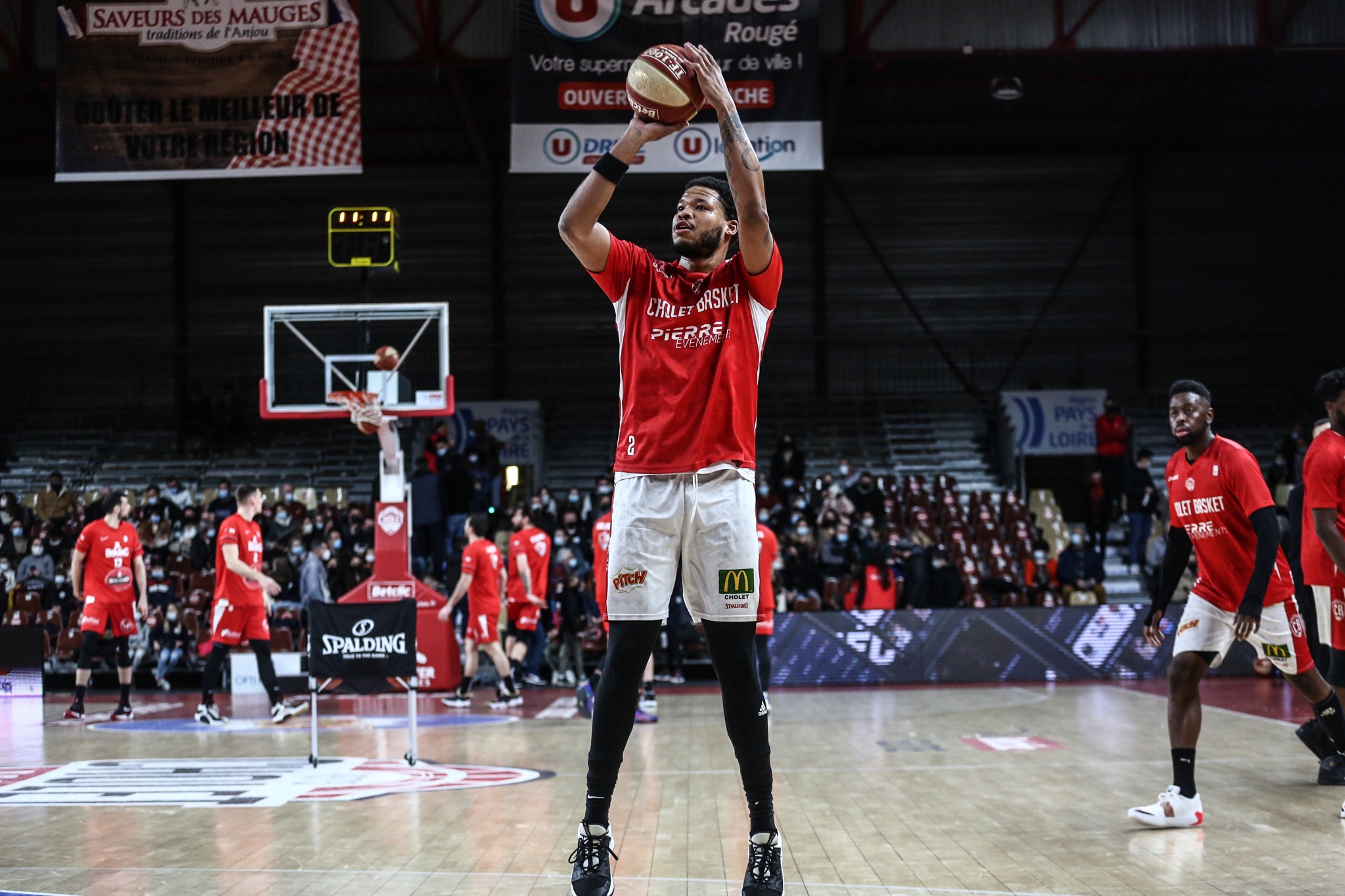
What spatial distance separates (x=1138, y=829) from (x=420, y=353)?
72.4ft

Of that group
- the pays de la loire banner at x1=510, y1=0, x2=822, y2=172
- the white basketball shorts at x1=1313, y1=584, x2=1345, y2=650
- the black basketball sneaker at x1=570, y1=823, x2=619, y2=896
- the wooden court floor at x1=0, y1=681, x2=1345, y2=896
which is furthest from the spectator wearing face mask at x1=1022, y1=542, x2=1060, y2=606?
the black basketball sneaker at x1=570, y1=823, x2=619, y2=896

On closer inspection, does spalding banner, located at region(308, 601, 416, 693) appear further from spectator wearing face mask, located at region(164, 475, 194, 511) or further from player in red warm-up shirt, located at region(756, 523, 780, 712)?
spectator wearing face mask, located at region(164, 475, 194, 511)

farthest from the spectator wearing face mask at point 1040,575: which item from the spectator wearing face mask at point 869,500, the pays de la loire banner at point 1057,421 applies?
the pays de la loire banner at point 1057,421

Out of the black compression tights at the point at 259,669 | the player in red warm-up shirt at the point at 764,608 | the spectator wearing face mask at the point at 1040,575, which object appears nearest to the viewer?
the player in red warm-up shirt at the point at 764,608

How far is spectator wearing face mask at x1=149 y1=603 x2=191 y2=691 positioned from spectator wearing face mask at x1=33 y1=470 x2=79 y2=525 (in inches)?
216

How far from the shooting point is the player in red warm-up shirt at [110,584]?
12195 millimetres

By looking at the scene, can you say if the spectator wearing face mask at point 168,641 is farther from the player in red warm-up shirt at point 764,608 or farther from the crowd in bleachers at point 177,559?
Answer: the player in red warm-up shirt at point 764,608

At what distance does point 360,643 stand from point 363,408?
6215 millimetres

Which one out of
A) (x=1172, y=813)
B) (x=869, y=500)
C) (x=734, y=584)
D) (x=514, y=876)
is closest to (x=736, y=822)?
(x=514, y=876)

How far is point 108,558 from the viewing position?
485 inches

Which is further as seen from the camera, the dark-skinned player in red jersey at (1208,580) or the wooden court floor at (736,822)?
the dark-skinned player in red jersey at (1208,580)

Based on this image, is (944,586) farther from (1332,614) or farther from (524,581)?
(1332,614)

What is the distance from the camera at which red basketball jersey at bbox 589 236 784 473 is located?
4.06 m

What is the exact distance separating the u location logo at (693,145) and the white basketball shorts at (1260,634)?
10.5m
